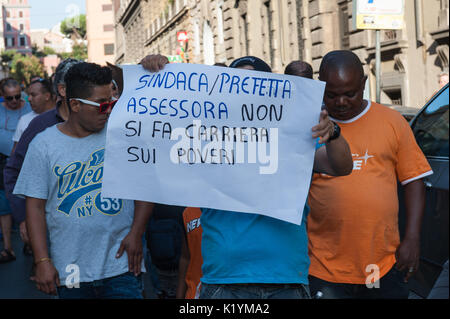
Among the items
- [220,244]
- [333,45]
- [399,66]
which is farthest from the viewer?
[333,45]

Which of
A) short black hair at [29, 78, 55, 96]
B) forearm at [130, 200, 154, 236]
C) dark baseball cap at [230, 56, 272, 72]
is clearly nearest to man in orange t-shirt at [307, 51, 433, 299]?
dark baseball cap at [230, 56, 272, 72]

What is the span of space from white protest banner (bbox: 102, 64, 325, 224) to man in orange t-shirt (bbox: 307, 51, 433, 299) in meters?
0.51

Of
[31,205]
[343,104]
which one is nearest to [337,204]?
[343,104]

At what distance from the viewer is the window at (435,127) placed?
152 inches

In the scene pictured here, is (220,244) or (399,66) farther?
(399,66)

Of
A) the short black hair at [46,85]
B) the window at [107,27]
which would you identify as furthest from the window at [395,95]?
the window at [107,27]

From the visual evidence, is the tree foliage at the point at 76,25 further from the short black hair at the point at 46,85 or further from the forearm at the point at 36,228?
the forearm at the point at 36,228

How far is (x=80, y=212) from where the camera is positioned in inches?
130

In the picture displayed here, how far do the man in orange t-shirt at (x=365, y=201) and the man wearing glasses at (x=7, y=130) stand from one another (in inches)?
208

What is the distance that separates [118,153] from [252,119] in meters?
0.59

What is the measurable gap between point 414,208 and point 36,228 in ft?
5.85

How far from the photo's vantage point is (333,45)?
1628 cm

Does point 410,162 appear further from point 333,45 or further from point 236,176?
point 333,45

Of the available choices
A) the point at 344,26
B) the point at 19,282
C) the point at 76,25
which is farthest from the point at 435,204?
the point at 76,25
